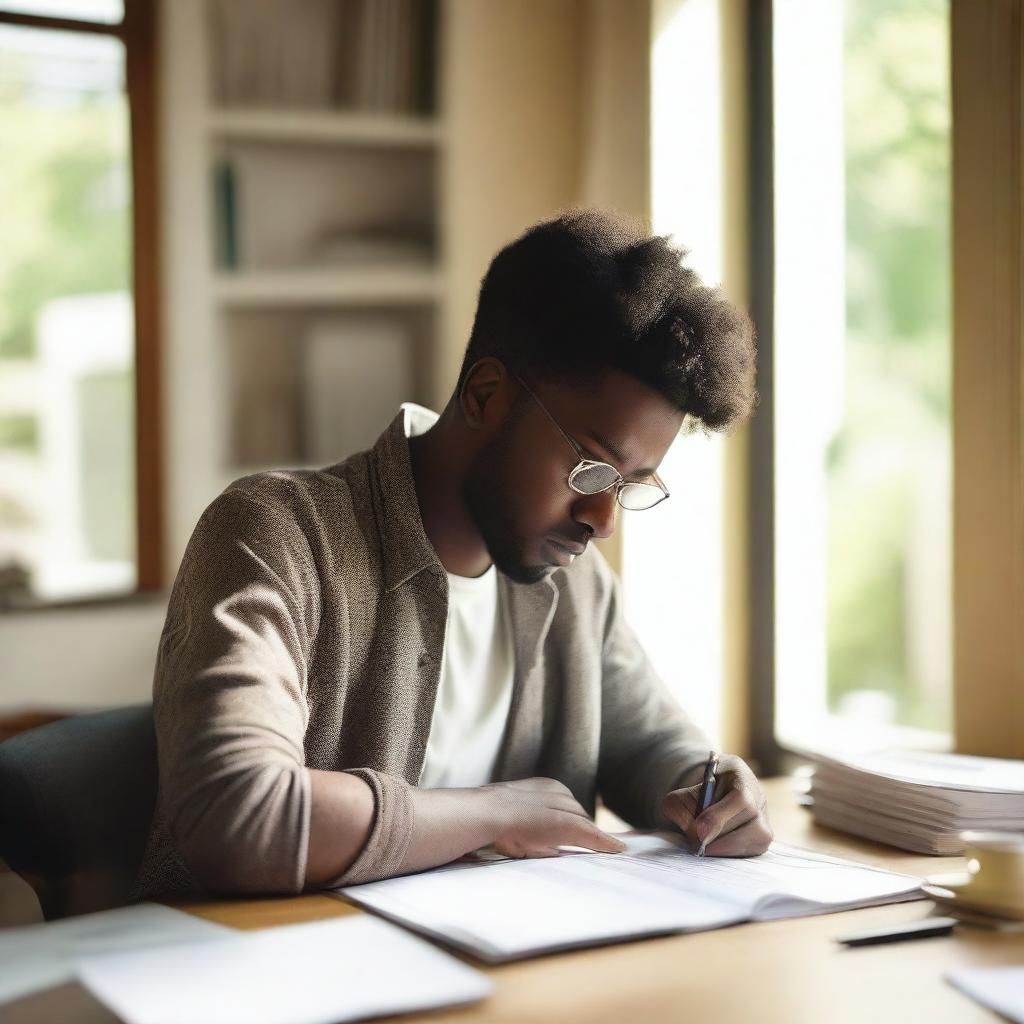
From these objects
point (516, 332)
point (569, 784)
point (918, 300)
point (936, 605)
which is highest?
point (918, 300)

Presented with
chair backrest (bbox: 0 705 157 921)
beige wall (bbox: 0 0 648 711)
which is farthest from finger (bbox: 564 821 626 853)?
beige wall (bbox: 0 0 648 711)

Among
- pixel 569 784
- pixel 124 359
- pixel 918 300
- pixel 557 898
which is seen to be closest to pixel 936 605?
pixel 918 300

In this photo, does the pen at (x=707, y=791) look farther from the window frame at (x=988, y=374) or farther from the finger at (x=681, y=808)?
the window frame at (x=988, y=374)

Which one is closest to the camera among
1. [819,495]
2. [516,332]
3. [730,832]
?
[730,832]

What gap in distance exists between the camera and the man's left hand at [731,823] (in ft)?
4.66

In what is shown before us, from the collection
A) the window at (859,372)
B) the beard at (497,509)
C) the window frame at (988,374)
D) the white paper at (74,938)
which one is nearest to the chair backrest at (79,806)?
the white paper at (74,938)

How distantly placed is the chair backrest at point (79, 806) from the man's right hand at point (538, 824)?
0.39 m

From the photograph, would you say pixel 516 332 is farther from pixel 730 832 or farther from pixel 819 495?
pixel 819 495

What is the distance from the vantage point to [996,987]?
99 centimetres

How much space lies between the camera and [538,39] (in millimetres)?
3139

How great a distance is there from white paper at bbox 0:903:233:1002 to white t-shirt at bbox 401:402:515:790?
475 mm

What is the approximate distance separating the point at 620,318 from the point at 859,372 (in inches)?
204

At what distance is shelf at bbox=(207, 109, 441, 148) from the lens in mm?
3066

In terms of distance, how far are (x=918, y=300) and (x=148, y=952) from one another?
244 inches
